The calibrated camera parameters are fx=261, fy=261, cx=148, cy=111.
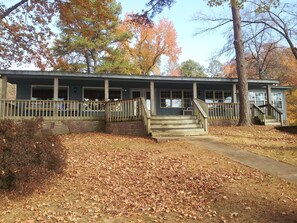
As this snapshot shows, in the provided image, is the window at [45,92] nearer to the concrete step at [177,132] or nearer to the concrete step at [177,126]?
the concrete step at [177,126]

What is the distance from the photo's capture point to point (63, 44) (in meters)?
29.0

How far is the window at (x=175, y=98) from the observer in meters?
20.3

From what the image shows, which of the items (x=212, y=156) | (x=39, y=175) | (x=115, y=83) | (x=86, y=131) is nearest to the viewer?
(x=39, y=175)

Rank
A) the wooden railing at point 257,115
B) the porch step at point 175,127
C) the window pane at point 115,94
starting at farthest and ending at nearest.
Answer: the window pane at point 115,94 → the wooden railing at point 257,115 → the porch step at point 175,127

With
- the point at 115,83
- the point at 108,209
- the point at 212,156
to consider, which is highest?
the point at 115,83

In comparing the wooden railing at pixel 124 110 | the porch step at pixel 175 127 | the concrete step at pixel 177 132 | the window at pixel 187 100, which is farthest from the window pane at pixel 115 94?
the concrete step at pixel 177 132

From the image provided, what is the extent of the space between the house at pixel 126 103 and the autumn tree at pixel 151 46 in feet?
50.7

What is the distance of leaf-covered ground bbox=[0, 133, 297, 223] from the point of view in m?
4.58

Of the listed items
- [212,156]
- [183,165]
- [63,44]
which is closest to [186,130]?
[212,156]

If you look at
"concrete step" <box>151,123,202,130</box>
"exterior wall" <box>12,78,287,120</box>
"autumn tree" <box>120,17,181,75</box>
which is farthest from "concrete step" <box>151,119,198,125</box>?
"autumn tree" <box>120,17,181,75</box>

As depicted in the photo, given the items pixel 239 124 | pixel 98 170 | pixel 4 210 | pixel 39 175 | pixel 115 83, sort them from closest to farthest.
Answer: pixel 4 210 < pixel 39 175 < pixel 98 170 < pixel 239 124 < pixel 115 83

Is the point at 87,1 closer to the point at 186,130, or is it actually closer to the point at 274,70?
the point at 186,130

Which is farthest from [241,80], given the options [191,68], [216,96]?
[191,68]

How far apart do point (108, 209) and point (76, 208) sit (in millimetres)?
616
